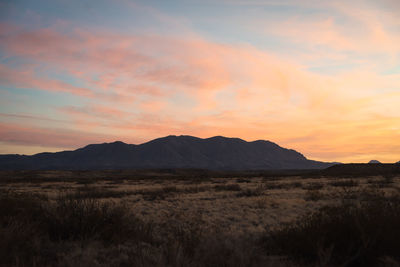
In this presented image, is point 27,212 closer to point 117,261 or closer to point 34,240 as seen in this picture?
point 34,240

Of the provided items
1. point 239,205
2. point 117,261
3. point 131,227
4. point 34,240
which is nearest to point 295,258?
point 117,261

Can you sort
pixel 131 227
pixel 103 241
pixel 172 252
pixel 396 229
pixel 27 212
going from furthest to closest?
1. pixel 27 212
2. pixel 131 227
3. pixel 103 241
4. pixel 396 229
5. pixel 172 252

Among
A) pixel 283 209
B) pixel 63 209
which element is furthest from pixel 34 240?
pixel 283 209

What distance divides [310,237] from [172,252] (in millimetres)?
2377

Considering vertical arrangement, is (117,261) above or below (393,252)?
below

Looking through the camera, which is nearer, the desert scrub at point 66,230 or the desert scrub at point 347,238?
the desert scrub at point 347,238

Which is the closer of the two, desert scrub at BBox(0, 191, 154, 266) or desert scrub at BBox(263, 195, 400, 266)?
desert scrub at BBox(263, 195, 400, 266)

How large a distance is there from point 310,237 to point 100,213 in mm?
4289

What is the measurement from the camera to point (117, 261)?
209 inches

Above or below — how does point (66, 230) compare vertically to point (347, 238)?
below

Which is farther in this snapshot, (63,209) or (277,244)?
(63,209)

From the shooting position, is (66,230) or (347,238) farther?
(66,230)

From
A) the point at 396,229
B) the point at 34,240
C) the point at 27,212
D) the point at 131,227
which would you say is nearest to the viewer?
the point at 396,229

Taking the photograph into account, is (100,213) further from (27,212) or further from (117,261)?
(27,212)
